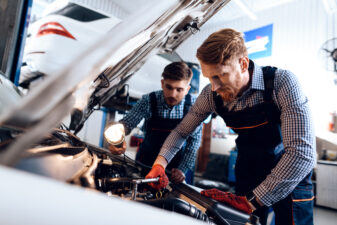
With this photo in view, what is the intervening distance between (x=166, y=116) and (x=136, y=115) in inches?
9.6

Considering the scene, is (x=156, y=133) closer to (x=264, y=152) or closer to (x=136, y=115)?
(x=136, y=115)

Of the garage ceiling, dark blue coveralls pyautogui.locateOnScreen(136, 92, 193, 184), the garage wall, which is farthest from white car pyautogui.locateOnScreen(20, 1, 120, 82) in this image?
the garage ceiling

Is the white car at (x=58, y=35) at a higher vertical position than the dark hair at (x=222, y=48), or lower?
higher

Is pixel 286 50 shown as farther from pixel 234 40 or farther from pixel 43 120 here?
pixel 43 120

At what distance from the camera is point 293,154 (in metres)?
0.88

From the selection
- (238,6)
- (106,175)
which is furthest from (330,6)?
(106,175)

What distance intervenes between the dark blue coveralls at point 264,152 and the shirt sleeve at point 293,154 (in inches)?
4.7

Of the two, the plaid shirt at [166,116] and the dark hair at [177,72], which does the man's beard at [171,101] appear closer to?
the plaid shirt at [166,116]

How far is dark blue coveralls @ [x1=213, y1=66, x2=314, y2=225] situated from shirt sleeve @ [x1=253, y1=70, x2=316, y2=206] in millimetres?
120

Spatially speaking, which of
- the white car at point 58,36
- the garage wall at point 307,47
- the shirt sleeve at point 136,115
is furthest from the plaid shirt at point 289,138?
the garage wall at point 307,47

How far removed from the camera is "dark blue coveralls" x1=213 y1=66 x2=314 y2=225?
1009 millimetres

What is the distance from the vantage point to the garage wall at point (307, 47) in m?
4.02

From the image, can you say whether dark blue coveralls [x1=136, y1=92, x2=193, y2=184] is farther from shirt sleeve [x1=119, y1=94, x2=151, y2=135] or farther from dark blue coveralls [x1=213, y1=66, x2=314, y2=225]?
dark blue coveralls [x1=213, y1=66, x2=314, y2=225]

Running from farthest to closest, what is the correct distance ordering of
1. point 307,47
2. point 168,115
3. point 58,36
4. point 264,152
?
point 307,47
point 58,36
point 168,115
point 264,152
